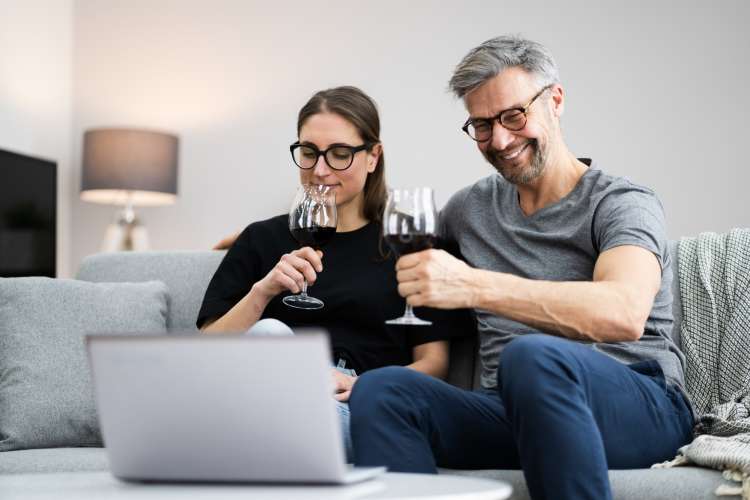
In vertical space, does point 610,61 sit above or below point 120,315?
above

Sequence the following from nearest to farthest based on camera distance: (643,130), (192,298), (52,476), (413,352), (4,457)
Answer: (52,476) → (4,457) → (413,352) → (192,298) → (643,130)

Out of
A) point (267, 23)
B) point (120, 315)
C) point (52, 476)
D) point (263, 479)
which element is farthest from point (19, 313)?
point (267, 23)

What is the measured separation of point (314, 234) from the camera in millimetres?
1929

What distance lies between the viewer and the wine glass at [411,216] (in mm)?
1521

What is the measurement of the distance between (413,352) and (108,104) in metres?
3.12

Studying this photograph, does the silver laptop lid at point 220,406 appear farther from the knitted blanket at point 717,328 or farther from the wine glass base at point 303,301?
the knitted blanket at point 717,328

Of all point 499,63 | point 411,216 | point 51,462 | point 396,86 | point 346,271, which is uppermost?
point 396,86

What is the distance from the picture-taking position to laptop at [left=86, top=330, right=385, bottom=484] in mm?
983

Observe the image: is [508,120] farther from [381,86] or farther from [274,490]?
[381,86]

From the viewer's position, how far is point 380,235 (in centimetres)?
237

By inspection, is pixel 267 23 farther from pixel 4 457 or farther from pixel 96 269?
pixel 4 457

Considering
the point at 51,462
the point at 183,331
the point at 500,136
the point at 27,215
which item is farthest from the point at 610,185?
the point at 27,215

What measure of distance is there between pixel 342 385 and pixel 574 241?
0.58 meters

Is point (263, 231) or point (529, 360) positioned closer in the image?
point (529, 360)
